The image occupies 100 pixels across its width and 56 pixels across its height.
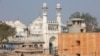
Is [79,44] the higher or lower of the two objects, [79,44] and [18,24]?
the higher

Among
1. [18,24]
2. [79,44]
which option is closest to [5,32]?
[18,24]

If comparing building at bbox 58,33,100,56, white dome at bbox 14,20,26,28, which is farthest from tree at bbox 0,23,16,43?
building at bbox 58,33,100,56

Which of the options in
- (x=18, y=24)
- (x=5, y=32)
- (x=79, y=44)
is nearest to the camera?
(x=79, y=44)

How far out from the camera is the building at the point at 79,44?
1927 cm

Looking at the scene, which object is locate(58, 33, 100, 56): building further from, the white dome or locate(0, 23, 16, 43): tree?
the white dome

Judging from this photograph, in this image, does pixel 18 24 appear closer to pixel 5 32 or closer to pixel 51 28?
pixel 51 28

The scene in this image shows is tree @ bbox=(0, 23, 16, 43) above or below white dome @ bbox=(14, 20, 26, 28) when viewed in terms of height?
below

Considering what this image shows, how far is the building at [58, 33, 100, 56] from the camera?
758 inches

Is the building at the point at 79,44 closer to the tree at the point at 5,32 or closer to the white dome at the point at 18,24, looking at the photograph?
the tree at the point at 5,32

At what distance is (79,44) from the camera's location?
1969 centimetres

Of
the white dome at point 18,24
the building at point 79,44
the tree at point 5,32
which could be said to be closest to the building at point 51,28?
the tree at point 5,32

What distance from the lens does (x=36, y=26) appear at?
69000mm

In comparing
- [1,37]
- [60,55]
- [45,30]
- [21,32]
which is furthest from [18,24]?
[60,55]

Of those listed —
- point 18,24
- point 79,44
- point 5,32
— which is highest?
point 79,44
